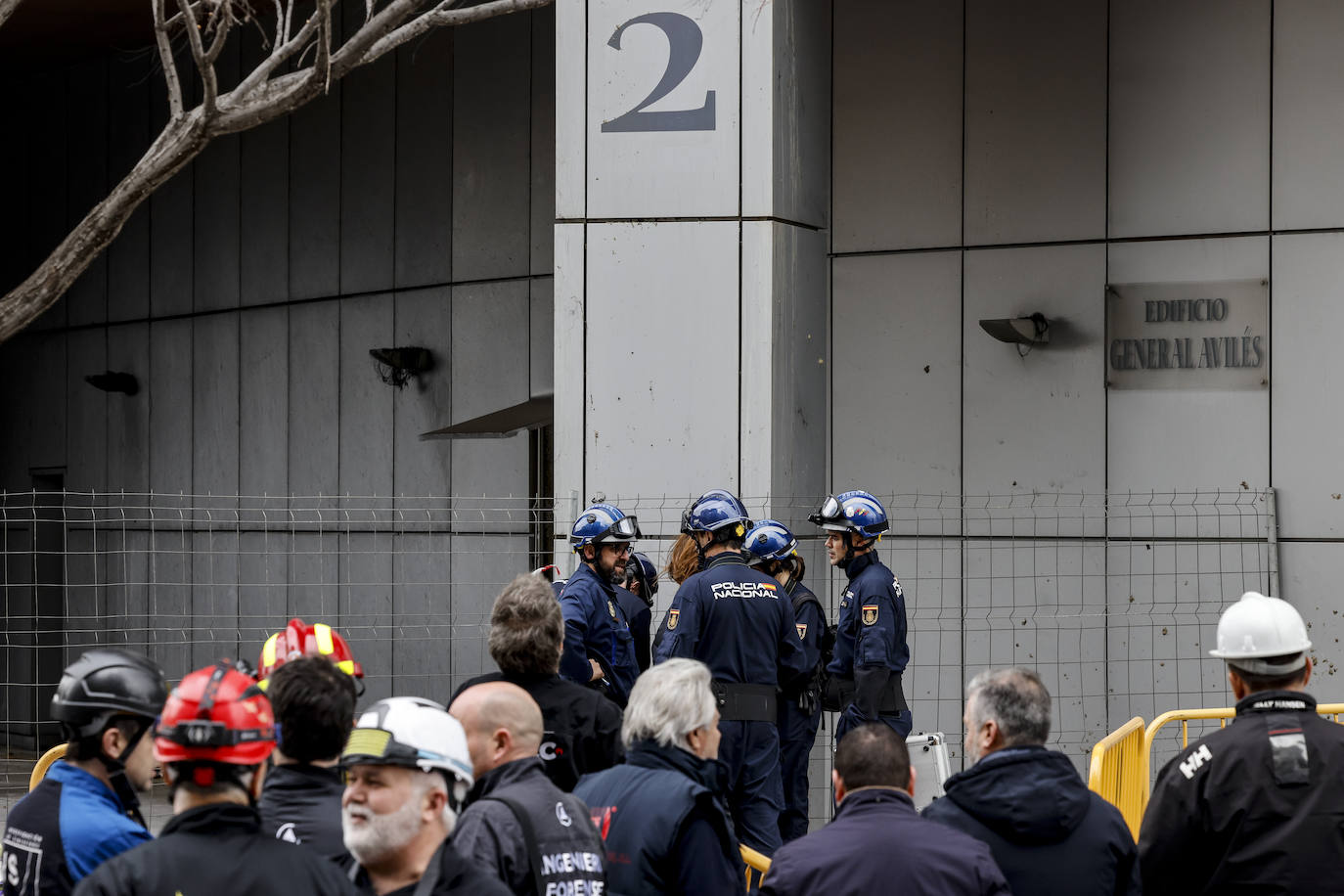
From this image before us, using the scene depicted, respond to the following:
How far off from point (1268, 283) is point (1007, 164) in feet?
6.54

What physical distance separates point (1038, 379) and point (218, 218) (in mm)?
10282

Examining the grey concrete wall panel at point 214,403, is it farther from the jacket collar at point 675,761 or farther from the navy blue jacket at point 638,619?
the jacket collar at point 675,761

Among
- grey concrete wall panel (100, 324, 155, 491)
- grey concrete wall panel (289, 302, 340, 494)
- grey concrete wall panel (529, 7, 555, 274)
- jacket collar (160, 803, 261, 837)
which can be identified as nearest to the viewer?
jacket collar (160, 803, 261, 837)

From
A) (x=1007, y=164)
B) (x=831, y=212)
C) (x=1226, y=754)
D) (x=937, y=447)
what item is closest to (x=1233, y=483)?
(x=937, y=447)

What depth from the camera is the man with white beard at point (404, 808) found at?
9.79 ft

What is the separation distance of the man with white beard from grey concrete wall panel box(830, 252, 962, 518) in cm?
794

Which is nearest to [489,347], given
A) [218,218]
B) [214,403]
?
[214,403]

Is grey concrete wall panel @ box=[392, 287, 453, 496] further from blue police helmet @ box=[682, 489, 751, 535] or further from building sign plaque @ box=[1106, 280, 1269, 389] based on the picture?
building sign plaque @ box=[1106, 280, 1269, 389]

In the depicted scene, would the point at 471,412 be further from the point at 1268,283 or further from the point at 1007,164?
the point at 1268,283

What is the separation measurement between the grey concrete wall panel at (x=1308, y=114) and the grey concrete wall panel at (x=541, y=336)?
6416mm

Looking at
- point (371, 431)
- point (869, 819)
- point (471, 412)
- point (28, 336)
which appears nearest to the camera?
point (869, 819)

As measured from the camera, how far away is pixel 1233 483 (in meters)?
9.73

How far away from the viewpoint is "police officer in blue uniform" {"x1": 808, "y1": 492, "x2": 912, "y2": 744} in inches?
320

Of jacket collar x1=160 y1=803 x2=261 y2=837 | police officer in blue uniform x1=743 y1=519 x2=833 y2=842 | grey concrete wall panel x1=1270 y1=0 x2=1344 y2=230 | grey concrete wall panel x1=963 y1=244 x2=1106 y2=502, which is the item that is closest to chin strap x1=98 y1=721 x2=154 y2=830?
jacket collar x1=160 y1=803 x2=261 y2=837
